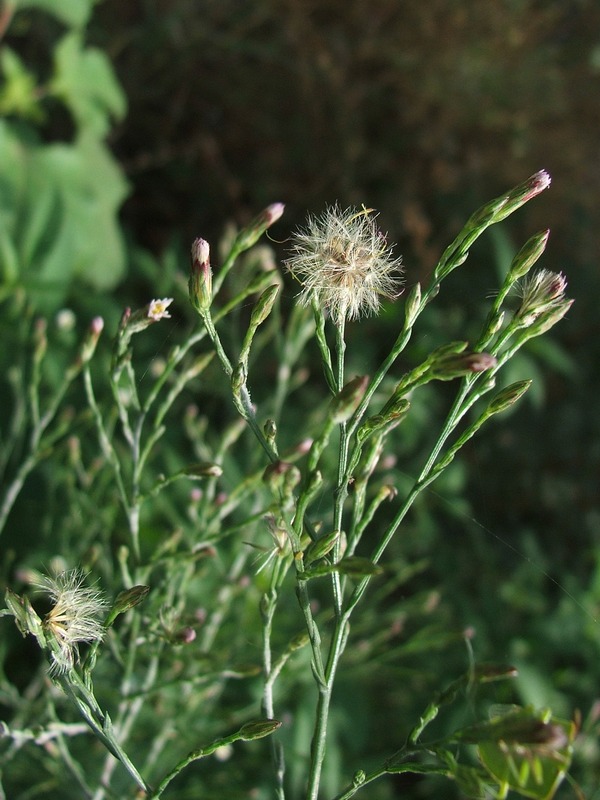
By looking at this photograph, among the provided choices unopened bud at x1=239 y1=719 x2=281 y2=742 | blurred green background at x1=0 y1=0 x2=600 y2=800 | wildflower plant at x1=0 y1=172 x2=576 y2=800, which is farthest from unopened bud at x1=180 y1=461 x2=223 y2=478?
blurred green background at x1=0 y1=0 x2=600 y2=800

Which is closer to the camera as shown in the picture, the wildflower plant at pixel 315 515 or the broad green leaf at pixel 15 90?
the wildflower plant at pixel 315 515

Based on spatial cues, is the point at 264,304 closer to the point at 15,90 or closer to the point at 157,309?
the point at 157,309

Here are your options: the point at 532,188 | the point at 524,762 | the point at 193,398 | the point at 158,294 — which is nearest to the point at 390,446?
the point at 193,398

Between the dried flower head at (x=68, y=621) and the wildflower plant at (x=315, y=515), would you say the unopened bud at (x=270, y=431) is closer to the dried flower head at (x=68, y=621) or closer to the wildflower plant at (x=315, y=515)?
the wildflower plant at (x=315, y=515)

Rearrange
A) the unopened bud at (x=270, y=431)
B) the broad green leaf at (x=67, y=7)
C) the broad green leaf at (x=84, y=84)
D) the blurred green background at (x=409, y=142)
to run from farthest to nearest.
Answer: the blurred green background at (x=409, y=142), the broad green leaf at (x=84, y=84), the broad green leaf at (x=67, y=7), the unopened bud at (x=270, y=431)

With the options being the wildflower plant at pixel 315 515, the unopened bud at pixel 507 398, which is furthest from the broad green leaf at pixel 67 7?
the unopened bud at pixel 507 398

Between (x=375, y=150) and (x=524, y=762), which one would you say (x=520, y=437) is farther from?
(x=524, y=762)

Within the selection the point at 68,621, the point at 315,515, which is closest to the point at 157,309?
the point at 68,621
